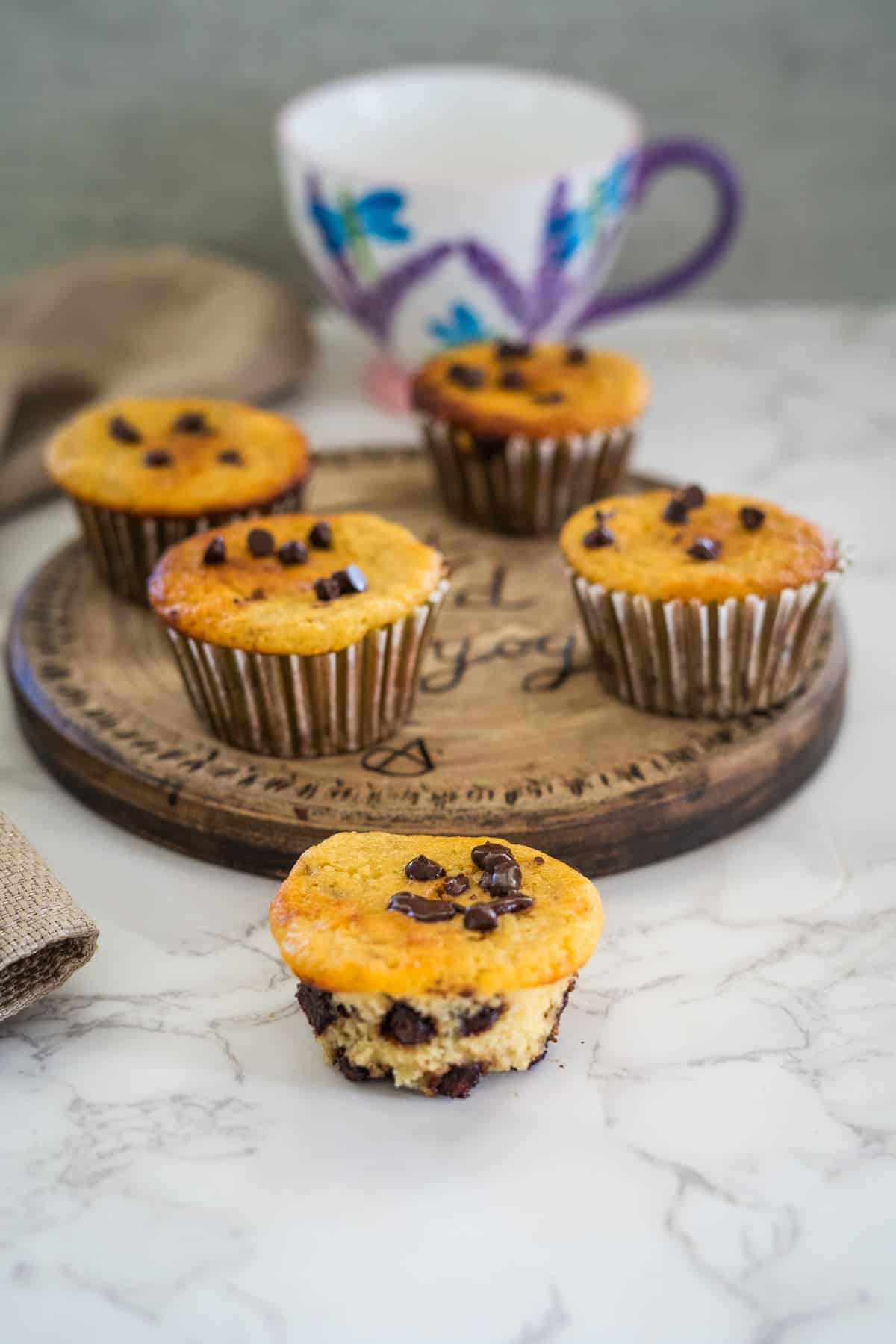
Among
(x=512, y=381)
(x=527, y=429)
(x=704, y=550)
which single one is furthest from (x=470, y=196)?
(x=704, y=550)

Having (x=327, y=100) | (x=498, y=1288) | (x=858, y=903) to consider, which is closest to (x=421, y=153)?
(x=327, y=100)

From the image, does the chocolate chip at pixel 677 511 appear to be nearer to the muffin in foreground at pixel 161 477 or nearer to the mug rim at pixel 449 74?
the muffin in foreground at pixel 161 477

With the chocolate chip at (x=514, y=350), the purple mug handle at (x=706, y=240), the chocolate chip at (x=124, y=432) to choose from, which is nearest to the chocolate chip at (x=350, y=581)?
the chocolate chip at (x=124, y=432)

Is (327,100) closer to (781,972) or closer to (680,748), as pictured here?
(680,748)

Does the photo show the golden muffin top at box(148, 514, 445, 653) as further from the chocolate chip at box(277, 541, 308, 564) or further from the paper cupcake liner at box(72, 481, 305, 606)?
the paper cupcake liner at box(72, 481, 305, 606)

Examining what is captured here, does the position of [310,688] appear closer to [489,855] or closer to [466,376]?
[489,855]

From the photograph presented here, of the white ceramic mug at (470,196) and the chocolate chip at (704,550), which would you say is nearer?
the chocolate chip at (704,550)
